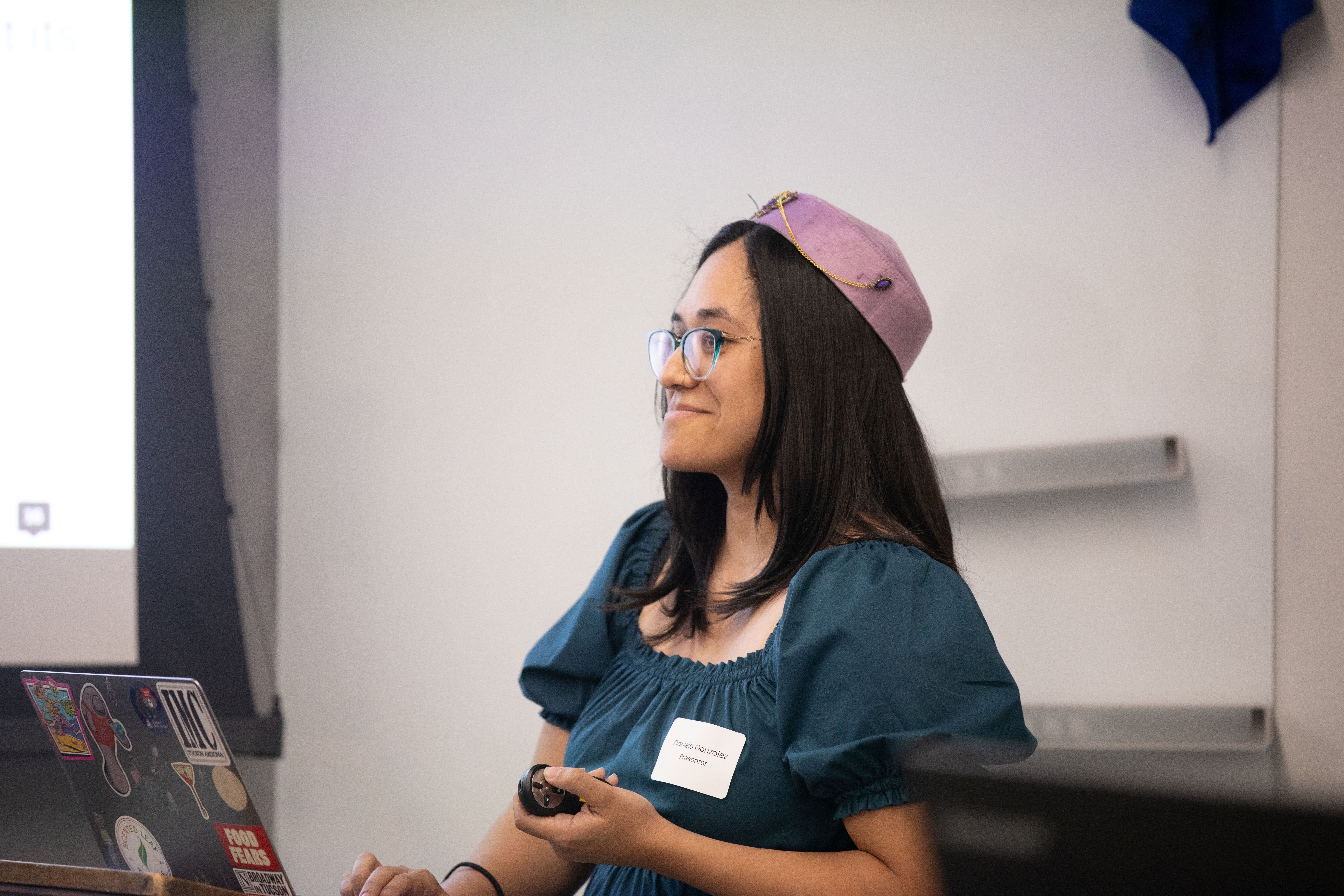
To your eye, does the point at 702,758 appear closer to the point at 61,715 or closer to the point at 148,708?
the point at 148,708

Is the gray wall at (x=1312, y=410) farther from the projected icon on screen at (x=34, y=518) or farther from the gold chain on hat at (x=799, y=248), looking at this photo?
the projected icon on screen at (x=34, y=518)

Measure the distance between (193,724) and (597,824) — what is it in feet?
1.37

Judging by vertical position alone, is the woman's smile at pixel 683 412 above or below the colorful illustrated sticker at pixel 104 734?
above

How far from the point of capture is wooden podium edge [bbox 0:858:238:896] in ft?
2.82

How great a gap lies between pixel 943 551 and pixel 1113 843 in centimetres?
87

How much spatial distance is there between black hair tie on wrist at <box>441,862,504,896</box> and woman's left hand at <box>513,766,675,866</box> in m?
0.38

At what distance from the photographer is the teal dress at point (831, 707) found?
1020 millimetres

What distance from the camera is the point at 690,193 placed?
2.26m

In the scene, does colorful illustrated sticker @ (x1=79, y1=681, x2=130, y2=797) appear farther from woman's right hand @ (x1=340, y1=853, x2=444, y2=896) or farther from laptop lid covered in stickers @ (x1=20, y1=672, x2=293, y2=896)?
woman's right hand @ (x1=340, y1=853, x2=444, y2=896)

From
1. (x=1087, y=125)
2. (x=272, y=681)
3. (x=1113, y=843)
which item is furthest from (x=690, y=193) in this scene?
(x=1113, y=843)

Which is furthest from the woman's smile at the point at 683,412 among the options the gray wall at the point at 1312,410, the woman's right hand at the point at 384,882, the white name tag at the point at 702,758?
the gray wall at the point at 1312,410

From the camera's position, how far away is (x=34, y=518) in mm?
2010

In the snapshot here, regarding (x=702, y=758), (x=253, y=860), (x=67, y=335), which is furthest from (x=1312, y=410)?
(x=67, y=335)

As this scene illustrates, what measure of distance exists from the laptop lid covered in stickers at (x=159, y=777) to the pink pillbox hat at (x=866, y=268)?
92 centimetres
